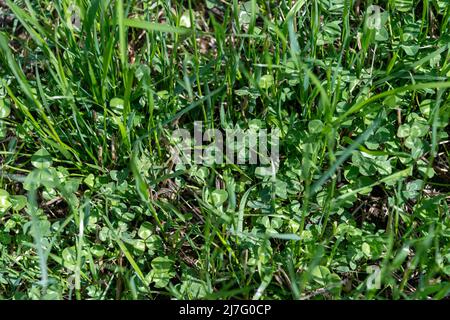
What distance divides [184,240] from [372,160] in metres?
0.64

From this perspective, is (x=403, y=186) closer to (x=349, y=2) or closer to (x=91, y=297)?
(x=349, y=2)

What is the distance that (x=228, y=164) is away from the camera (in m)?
2.13

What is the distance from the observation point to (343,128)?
2.17 meters

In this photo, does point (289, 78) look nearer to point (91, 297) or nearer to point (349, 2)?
point (349, 2)

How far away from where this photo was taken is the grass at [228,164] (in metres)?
1.96

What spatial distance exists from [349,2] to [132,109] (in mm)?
788

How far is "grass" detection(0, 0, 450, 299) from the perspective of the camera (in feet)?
6.45

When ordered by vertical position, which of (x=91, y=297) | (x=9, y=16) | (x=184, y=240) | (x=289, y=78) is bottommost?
(x=91, y=297)

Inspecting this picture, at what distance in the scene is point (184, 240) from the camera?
6.67 ft
